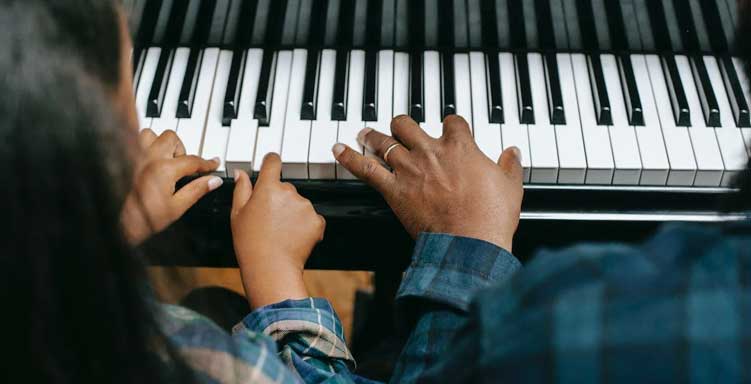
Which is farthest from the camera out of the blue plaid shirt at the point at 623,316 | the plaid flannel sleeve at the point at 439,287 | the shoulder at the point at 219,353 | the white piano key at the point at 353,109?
the white piano key at the point at 353,109

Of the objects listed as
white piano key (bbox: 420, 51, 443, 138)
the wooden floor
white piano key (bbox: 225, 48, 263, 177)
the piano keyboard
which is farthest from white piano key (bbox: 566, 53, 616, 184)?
the wooden floor

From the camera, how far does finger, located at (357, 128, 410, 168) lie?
1.17 m

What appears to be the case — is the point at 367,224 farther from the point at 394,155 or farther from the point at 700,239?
the point at 700,239

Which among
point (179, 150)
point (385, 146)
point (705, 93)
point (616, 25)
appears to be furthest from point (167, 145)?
point (705, 93)

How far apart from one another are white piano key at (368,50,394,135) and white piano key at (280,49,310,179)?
0.11 m

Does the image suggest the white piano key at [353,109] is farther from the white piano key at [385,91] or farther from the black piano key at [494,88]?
the black piano key at [494,88]

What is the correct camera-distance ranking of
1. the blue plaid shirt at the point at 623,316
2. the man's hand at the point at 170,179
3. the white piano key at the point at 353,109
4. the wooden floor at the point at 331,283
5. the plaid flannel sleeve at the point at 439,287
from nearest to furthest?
the blue plaid shirt at the point at 623,316 → the plaid flannel sleeve at the point at 439,287 → the man's hand at the point at 170,179 → the white piano key at the point at 353,109 → the wooden floor at the point at 331,283

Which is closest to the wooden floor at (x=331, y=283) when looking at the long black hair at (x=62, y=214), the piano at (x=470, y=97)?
the piano at (x=470, y=97)

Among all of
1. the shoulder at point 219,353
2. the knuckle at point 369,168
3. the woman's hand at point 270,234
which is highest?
the knuckle at point 369,168

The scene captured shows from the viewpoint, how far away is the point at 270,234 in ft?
3.84

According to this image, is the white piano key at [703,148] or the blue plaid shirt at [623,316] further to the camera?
the white piano key at [703,148]

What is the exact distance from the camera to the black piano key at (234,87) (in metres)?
1.23

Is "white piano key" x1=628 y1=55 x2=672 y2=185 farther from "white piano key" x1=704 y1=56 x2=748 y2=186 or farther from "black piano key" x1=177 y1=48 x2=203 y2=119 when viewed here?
"black piano key" x1=177 y1=48 x2=203 y2=119

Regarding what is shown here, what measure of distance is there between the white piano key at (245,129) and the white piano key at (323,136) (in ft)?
0.31
